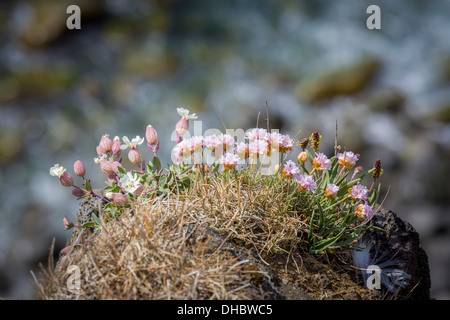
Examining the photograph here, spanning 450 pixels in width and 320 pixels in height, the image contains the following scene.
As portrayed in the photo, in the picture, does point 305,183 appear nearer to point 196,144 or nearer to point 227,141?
point 227,141

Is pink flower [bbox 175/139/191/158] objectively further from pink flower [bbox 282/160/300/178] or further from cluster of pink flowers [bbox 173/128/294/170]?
pink flower [bbox 282/160/300/178]

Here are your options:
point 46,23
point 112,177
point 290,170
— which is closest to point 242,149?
point 290,170

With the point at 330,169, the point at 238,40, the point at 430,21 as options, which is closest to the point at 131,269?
the point at 330,169

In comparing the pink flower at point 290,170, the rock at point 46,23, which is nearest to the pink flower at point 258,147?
the pink flower at point 290,170

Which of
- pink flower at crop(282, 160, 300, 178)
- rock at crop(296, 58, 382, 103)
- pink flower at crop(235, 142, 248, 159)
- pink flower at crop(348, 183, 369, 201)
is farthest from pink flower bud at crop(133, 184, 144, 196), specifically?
rock at crop(296, 58, 382, 103)

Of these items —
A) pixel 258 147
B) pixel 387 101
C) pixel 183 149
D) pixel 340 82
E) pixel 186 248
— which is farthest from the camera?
pixel 340 82

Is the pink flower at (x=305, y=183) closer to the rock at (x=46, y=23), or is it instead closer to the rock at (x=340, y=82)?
the rock at (x=340, y=82)
